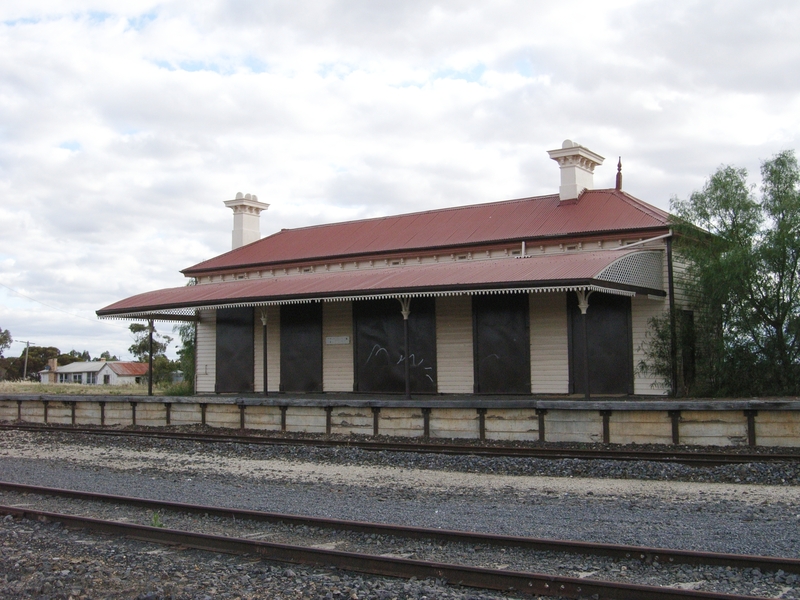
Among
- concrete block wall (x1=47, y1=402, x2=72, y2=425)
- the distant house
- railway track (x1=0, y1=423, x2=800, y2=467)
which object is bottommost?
Answer: railway track (x1=0, y1=423, x2=800, y2=467)

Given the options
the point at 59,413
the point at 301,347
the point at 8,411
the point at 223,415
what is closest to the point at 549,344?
the point at 301,347

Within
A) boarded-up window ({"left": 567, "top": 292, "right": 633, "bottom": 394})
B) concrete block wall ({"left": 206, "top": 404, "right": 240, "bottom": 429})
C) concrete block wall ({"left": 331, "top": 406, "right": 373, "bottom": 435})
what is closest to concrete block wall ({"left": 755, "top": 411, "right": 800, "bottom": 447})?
boarded-up window ({"left": 567, "top": 292, "right": 633, "bottom": 394})

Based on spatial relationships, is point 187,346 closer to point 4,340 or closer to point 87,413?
point 87,413

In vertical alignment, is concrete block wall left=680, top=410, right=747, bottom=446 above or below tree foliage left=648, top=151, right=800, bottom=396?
below

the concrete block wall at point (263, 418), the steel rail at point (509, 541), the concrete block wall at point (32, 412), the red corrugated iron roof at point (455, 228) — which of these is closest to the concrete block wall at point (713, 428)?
the steel rail at point (509, 541)

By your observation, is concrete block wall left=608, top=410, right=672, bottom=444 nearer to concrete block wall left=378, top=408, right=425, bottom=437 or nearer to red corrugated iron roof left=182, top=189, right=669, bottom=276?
concrete block wall left=378, top=408, right=425, bottom=437

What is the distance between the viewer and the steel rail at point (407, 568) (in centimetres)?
522

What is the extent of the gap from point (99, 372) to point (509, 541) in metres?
82.5

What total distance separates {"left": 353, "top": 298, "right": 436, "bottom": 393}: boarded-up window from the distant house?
6339 centimetres

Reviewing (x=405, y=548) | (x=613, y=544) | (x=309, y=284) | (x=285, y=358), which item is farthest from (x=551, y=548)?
(x=285, y=358)

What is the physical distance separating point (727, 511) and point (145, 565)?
217 inches

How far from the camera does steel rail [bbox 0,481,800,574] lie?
5.86 metres

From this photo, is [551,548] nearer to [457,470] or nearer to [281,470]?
[457,470]

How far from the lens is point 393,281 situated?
63.1ft
